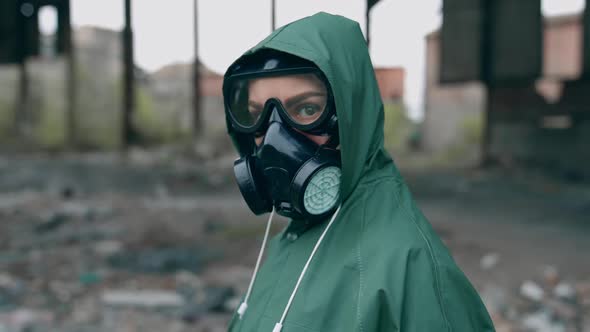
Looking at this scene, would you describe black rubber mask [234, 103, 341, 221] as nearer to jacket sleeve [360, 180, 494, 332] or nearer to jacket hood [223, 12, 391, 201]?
jacket hood [223, 12, 391, 201]

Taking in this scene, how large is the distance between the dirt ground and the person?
2.80 metres

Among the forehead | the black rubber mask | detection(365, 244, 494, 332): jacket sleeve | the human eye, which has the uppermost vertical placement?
the forehead

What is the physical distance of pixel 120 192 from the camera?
873 centimetres

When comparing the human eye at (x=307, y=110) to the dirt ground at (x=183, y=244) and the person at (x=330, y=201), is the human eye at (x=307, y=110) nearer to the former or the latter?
the person at (x=330, y=201)

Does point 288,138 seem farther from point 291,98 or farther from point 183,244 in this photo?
point 183,244

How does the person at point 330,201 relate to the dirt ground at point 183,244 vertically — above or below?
above

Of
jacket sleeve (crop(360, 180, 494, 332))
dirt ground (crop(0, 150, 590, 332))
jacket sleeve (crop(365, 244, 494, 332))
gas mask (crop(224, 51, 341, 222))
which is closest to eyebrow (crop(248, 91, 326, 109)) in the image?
gas mask (crop(224, 51, 341, 222))

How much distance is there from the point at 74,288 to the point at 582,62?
327 inches

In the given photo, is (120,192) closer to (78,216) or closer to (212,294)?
(78,216)

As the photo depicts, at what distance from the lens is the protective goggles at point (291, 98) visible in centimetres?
135

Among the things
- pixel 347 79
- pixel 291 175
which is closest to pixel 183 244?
pixel 291 175

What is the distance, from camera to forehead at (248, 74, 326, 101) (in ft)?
4.44

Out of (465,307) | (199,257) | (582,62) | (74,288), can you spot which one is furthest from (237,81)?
(582,62)

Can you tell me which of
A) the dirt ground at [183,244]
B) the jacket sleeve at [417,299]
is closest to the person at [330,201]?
the jacket sleeve at [417,299]
